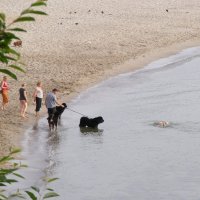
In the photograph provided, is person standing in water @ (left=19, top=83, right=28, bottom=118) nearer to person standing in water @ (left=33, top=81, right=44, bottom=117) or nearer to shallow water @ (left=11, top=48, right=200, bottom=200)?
person standing in water @ (left=33, top=81, right=44, bottom=117)

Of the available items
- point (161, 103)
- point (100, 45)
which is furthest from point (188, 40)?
point (161, 103)

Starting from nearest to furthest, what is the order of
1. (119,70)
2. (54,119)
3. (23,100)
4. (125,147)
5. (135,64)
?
(125,147), (54,119), (23,100), (119,70), (135,64)

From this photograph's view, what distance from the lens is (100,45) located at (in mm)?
35656

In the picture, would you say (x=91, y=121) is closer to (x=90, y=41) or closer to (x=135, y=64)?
(x=135, y=64)

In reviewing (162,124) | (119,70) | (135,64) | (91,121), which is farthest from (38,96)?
(135,64)

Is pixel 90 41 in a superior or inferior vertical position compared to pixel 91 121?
superior

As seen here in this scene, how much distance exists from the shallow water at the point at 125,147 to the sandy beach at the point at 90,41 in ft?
3.75

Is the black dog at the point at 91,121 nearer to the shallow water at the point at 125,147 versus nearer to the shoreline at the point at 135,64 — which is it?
the shallow water at the point at 125,147

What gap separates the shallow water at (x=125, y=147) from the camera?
14.3 meters

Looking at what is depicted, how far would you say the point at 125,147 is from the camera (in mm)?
17922

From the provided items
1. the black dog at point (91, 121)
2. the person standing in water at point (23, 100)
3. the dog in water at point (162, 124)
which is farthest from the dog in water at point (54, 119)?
the dog in water at point (162, 124)

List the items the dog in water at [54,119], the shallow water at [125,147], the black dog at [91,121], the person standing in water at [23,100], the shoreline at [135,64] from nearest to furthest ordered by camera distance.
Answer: the shallow water at [125,147] < the dog in water at [54,119] < the black dog at [91,121] < the person standing in water at [23,100] < the shoreline at [135,64]

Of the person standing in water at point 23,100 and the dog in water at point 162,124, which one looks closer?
the dog in water at point 162,124

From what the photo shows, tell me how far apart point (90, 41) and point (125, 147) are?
62.0 feet
